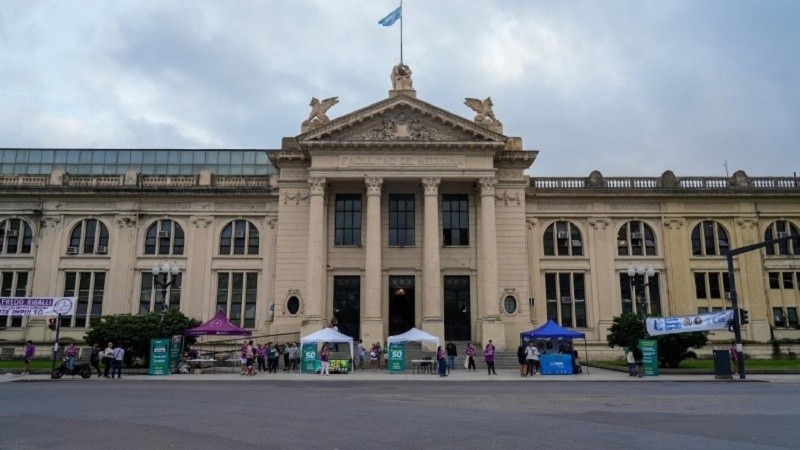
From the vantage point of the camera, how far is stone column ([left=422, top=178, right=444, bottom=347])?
38156mm

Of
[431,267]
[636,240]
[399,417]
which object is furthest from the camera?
[636,240]

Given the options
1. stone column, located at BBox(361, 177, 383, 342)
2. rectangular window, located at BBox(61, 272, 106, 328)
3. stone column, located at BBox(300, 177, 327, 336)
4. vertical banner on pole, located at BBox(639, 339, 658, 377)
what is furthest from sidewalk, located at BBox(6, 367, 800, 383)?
rectangular window, located at BBox(61, 272, 106, 328)

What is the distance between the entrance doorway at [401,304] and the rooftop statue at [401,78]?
1309 cm

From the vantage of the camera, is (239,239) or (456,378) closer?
(456,378)

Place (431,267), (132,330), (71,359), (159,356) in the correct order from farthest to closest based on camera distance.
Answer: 1. (431,267)
2. (132,330)
3. (159,356)
4. (71,359)

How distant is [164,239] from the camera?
44.4m

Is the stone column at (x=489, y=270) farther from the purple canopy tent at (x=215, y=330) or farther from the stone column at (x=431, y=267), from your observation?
the purple canopy tent at (x=215, y=330)

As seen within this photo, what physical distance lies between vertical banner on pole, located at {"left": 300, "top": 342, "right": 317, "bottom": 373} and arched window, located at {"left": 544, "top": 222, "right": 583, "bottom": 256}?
19685mm

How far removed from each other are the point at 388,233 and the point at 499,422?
97.2 ft

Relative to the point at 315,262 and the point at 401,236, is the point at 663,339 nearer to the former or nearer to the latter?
the point at 401,236

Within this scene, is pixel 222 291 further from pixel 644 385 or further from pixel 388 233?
pixel 644 385

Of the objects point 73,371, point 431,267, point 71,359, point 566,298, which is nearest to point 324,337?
point 431,267

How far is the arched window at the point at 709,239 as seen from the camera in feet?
147

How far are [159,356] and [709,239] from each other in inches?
1479
